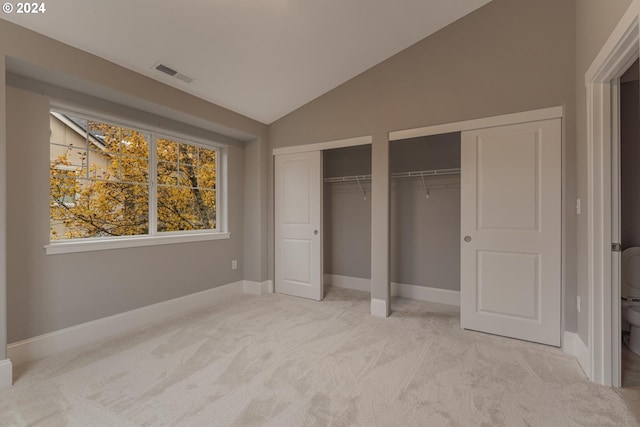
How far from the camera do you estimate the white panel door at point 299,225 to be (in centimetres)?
372

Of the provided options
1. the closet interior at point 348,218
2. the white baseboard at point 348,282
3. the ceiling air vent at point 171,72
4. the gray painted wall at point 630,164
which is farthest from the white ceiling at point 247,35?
the white baseboard at point 348,282

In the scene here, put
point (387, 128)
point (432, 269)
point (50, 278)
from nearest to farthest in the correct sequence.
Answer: point (50, 278), point (387, 128), point (432, 269)

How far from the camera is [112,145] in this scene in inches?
113

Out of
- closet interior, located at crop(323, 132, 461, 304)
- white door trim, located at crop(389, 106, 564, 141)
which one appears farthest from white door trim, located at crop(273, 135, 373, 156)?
closet interior, located at crop(323, 132, 461, 304)

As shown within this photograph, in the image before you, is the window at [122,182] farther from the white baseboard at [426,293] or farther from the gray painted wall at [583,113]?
the gray painted wall at [583,113]

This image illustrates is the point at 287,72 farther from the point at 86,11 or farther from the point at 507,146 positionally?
the point at 507,146

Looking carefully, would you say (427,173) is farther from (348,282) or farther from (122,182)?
(122,182)

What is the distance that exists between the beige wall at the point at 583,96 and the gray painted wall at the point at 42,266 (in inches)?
151

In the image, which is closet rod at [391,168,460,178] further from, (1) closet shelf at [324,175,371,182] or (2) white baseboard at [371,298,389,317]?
(2) white baseboard at [371,298,389,317]

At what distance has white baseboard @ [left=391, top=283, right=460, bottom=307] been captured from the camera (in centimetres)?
362

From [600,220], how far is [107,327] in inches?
158

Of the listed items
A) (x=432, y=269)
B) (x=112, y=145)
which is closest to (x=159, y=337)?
(x=112, y=145)

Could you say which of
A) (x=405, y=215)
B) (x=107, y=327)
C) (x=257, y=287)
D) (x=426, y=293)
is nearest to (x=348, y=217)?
(x=405, y=215)

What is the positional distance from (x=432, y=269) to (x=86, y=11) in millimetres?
4139
